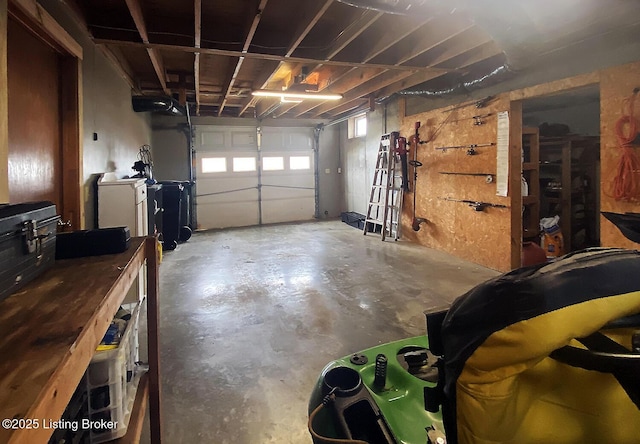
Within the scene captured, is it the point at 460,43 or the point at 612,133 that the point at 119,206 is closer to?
the point at 460,43

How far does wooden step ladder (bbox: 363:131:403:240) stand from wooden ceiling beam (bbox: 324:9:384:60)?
2669 millimetres

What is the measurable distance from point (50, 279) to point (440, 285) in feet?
12.0

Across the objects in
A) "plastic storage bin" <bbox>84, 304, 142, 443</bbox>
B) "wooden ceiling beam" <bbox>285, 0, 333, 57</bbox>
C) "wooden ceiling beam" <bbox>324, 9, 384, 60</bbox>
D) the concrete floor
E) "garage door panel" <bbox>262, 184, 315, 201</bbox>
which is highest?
"wooden ceiling beam" <bbox>324, 9, 384, 60</bbox>

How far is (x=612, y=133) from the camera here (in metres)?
3.11

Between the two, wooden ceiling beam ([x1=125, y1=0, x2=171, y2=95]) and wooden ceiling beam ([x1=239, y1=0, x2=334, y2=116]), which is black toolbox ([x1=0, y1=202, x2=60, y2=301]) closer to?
wooden ceiling beam ([x1=125, y1=0, x2=171, y2=95])

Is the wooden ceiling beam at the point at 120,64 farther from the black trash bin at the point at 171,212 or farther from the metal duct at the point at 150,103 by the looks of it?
the black trash bin at the point at 171,212

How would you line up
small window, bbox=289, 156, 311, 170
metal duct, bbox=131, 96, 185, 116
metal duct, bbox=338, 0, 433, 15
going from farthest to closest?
1. small window, bbox=289, 156, 311, 170
2. metal duct, bbox=131, 96, 185, 116
3. metal duct, bbox=338, 0, 433, 15

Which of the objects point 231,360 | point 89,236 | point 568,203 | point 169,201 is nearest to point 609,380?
point 89,236

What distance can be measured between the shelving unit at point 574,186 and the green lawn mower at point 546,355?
529 cm

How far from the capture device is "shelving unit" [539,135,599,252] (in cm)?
508

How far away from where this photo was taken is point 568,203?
508cm

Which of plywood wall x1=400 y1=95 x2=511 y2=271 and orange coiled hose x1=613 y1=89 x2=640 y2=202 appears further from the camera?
plywood wall x1=400 y1=95 x2=511 y2=271

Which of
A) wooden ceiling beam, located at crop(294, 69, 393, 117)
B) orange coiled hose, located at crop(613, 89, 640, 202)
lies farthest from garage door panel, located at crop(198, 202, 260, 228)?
orange coiled hose, located at crop(613, 89, 640, 202)

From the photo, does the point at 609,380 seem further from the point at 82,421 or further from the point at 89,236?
the point at 89,236
